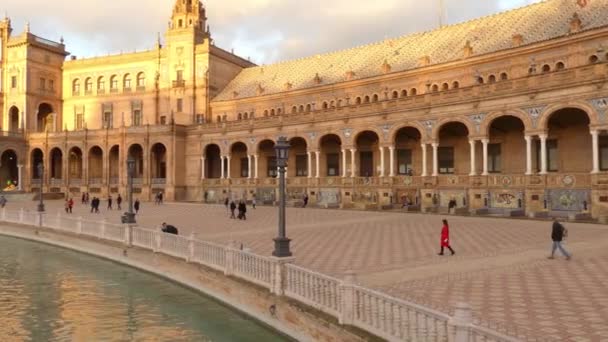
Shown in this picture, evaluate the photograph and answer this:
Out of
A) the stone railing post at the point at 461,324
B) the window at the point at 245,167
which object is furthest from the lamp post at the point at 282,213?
the window at the point at 245,167

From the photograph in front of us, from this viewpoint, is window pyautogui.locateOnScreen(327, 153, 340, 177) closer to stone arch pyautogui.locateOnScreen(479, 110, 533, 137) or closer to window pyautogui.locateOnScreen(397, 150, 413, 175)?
window pyautogui.locateOnScreen(397, 150, 413, 175)

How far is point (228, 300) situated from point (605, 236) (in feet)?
50.0

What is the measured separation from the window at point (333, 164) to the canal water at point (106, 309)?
28505 mm

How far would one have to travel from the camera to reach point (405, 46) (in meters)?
51.5

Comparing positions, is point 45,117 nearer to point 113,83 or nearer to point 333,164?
point 113,83

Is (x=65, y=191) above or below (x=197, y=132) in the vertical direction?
below

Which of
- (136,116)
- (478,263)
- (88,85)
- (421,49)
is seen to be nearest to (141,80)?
(136,116)

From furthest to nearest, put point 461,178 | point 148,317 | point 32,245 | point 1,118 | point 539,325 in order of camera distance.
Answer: point 1,118, point 461,178, point 32,245, point 148,317, point 539,325

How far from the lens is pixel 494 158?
37.8 meters

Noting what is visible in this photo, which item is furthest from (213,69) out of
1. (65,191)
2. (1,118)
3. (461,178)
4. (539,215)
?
(539,215)

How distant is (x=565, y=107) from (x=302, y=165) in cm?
2634

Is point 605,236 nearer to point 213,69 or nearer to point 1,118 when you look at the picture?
point 213,69

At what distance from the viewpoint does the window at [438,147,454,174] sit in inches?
1582

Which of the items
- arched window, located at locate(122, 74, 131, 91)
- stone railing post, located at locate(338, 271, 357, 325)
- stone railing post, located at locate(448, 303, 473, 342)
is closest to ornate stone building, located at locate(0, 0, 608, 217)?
arched window, located at locate(122, 74, 131, 91)
